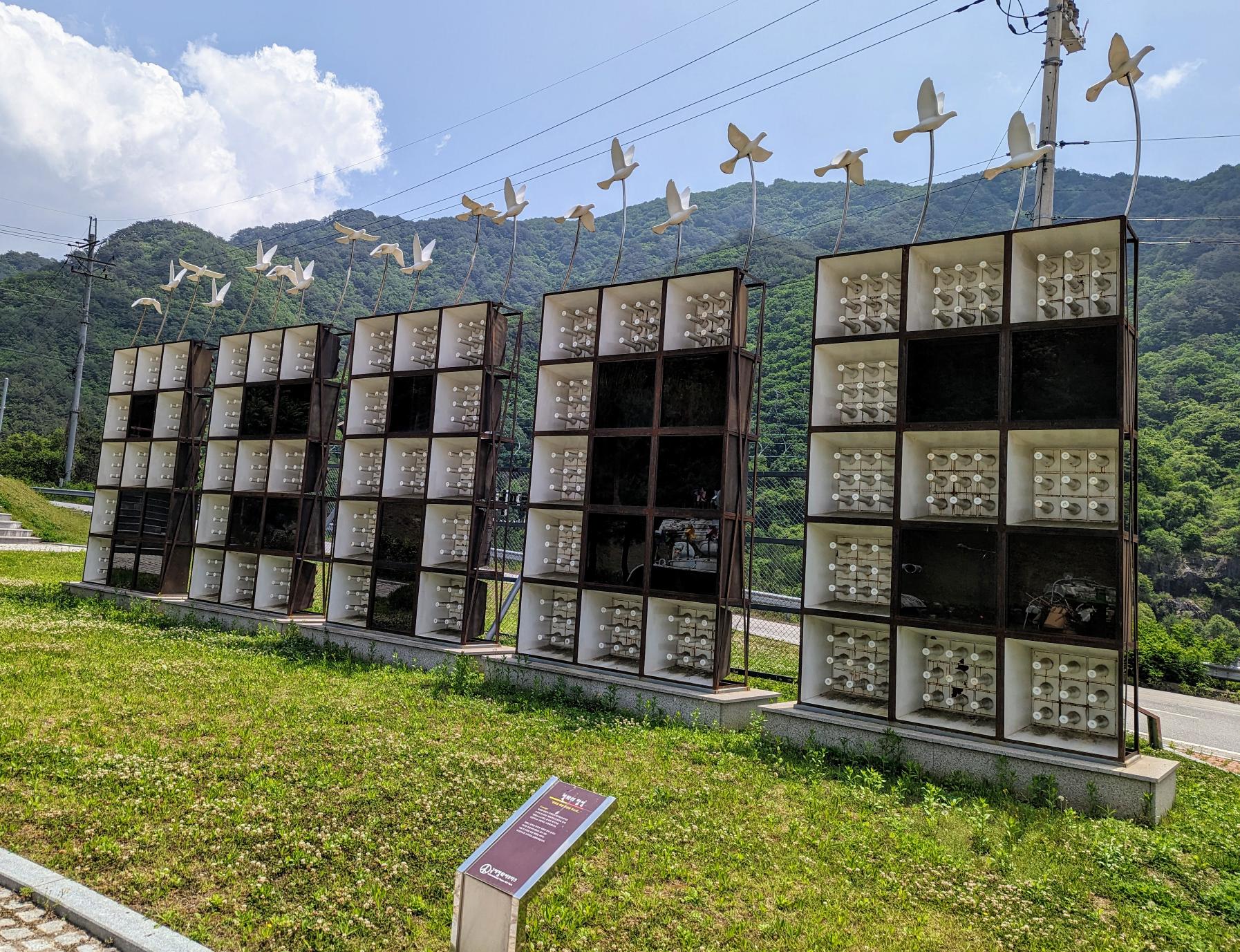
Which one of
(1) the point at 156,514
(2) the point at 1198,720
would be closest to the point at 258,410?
(1) the point at 156,514

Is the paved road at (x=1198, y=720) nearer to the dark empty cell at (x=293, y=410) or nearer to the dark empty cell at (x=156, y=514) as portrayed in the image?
the dark empty cell at (x=293, y=410)

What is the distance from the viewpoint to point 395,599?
11.1m

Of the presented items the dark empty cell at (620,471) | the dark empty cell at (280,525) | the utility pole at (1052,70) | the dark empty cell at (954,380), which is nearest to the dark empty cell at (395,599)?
the dark empty cell at (280,525)

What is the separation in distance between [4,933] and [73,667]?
6.08 meters

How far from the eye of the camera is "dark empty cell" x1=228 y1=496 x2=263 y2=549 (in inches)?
508

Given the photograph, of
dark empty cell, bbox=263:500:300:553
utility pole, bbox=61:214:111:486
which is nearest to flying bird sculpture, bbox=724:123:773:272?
dark empty cell, bbox=263:500:300:553

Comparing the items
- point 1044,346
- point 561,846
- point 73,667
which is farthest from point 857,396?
point 73,667

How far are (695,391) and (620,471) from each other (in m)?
1.21

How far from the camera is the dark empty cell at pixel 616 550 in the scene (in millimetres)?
8873

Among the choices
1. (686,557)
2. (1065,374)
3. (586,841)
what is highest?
(1065,374)

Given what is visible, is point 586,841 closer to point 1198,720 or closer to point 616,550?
point 616,550

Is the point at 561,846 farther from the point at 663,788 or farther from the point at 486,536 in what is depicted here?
the point at 486,536

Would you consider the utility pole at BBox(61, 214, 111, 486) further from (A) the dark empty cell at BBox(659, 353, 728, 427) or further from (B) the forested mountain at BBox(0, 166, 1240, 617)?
(A) the dark empty cell at BBox(659, 353, 728, 427)

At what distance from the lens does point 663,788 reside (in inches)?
237
